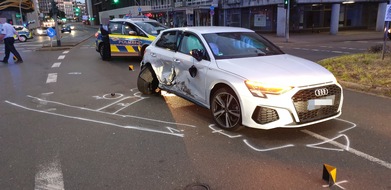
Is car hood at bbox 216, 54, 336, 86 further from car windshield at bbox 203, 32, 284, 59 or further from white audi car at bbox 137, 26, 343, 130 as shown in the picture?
car windshield at bbox 203, 32, 284, 59

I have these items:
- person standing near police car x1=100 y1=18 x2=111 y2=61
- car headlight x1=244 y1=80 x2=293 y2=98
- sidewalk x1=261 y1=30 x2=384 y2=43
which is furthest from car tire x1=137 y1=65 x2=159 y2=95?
sidewalk x1=261 y1=30 x2=384 y2=43

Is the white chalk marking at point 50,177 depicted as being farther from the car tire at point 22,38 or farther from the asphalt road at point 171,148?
the car tire at point 22,38

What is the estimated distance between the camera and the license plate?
463 centimetres

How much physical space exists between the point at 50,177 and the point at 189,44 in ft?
11.3

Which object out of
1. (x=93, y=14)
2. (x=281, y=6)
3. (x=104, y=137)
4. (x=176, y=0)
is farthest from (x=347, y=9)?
(x=93, y=14)

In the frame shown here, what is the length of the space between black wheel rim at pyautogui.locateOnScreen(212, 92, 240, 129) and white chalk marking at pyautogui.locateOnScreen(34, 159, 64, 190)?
238 cm

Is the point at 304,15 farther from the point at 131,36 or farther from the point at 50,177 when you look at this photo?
the point at 50,177

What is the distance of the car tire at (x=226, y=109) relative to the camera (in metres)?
4.98

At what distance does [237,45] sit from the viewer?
595cm

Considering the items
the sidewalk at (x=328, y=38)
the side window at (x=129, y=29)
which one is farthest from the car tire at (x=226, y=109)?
the sidewalk at (x=328, y=38)

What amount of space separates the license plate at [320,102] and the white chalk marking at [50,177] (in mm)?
3246

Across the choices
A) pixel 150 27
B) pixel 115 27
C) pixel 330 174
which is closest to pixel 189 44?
pixel 330 174

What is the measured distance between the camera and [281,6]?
30172 millimetres

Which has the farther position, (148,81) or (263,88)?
(148,81)
